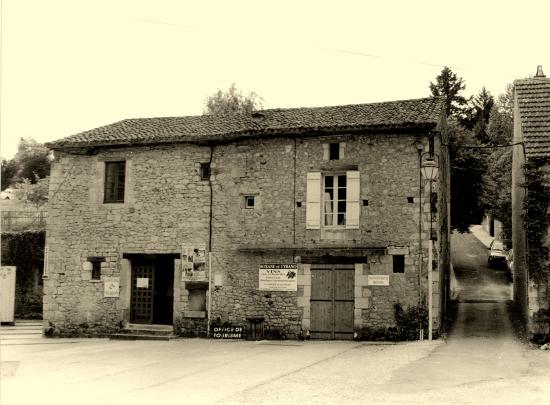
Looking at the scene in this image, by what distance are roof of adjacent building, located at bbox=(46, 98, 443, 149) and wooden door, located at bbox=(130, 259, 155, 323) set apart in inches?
139

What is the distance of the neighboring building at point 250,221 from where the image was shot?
16.2 m

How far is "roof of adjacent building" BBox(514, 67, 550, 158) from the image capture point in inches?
597

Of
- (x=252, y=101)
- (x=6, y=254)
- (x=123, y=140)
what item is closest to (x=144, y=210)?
(x=123, y=140)

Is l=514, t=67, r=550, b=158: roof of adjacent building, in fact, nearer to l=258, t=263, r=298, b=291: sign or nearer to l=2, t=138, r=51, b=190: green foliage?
l=258, t=263, r=298, b=291: sign

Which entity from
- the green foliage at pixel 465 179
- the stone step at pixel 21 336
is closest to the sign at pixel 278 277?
the stone step at pixel 21 336

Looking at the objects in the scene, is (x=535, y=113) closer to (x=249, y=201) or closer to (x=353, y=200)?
(x=353, y=200)

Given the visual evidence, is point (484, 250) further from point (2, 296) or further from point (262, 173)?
point (2, 296)

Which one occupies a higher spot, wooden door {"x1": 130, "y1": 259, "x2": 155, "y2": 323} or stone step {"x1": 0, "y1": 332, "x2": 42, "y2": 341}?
wooden door {"x1": 130, "y1": 259, "x2": 155, "y2": 323}

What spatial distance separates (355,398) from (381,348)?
19.4 feet

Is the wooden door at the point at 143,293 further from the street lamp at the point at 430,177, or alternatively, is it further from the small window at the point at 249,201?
the street lamp at the point at 430,177

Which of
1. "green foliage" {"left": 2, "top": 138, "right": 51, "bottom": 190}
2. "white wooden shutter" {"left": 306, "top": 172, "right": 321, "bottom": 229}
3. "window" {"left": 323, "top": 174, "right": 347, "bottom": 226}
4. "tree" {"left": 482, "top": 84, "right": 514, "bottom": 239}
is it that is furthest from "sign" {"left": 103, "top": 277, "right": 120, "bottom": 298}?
"green foliage" {"left": 2, "top": 138, "right": 51, "bottom": 190}

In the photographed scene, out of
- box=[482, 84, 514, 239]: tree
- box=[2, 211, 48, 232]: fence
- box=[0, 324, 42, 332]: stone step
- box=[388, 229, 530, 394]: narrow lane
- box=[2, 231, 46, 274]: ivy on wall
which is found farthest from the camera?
box=[482, 84, 514, 239]: tree

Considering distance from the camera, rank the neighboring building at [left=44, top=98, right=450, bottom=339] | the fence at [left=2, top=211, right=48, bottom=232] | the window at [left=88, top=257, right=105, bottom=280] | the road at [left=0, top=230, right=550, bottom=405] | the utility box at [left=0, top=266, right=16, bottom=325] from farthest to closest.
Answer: the fence at [left=2, top=211, right=48, bottom=232]
the utility box at [left=0, top=266, right=16, bottom=325]
the window at [left=88, top=257, right=105, bottom=280]
the neighboring building at [left=44, top=98, right=450, bottom=339]
the road at [left=0, top=230, right=550, bottom=405]

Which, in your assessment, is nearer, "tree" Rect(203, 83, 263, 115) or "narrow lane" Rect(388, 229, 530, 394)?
"narrow lane" Rect(388, 229, 530, 394)
